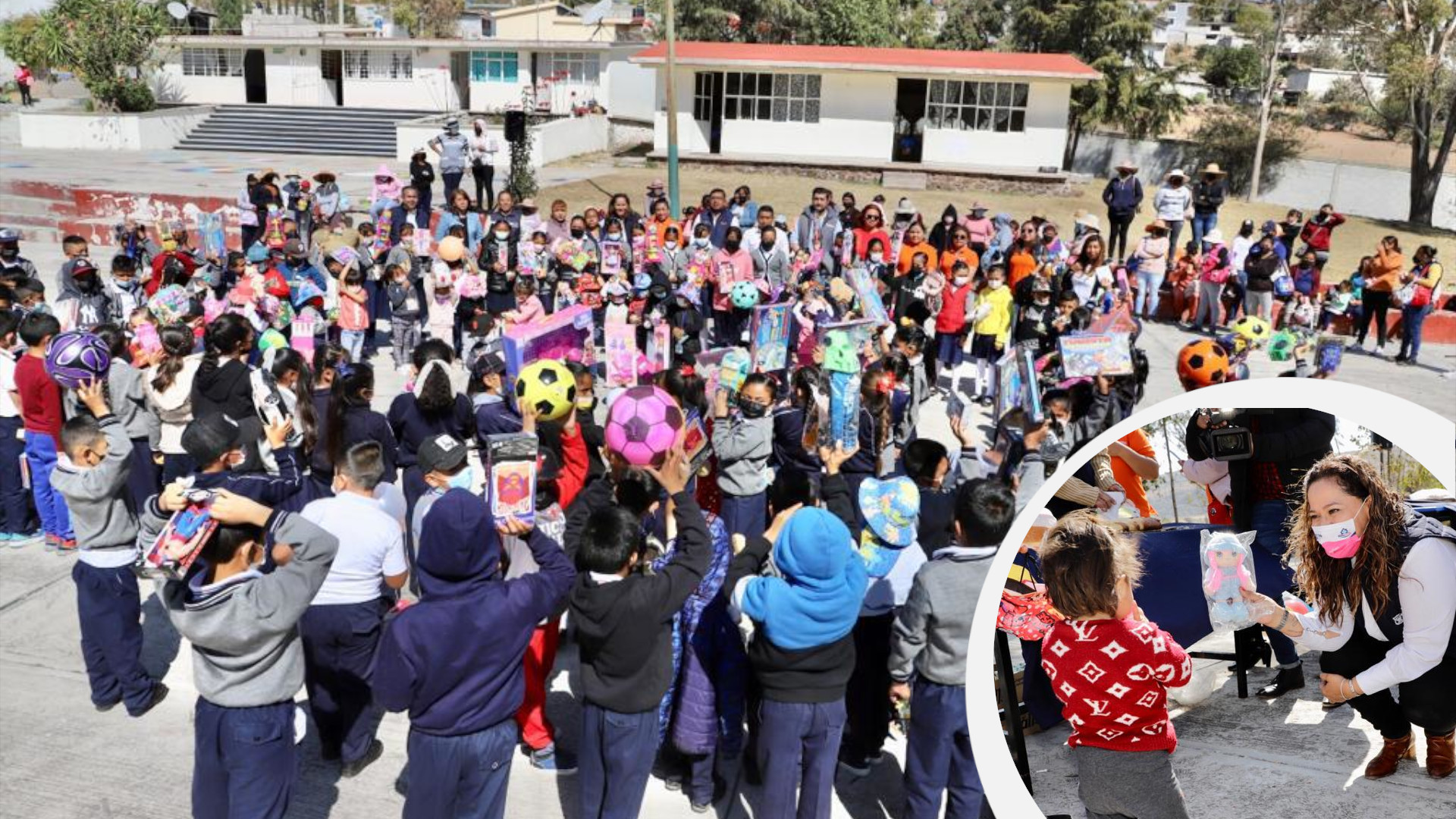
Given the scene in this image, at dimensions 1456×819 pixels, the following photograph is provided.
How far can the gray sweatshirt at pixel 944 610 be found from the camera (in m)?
4.18

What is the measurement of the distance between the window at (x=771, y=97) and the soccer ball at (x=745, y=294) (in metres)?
17.5

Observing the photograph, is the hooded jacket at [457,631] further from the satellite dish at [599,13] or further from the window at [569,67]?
the satellite dish at [599,13]

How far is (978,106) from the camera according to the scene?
87.6ft

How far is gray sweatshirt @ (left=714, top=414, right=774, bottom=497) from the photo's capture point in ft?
20.0

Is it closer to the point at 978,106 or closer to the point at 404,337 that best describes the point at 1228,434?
the point at 404,337

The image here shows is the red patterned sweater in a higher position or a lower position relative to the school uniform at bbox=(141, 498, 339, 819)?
higher

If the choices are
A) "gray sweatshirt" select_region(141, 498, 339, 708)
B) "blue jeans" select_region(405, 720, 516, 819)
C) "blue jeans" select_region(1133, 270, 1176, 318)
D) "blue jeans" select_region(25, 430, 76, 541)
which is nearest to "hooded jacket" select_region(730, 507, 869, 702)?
"blue jeans" select_region(405, 720, 516, 819)

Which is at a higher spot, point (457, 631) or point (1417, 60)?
point (1417, 60)

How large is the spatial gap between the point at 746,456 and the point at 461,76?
1244 inches

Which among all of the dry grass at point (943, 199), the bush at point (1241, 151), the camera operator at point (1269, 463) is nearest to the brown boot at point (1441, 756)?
the camera operator at point (1269, 463)

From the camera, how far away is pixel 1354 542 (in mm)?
1250

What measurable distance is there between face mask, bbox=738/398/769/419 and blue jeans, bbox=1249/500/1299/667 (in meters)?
4.79

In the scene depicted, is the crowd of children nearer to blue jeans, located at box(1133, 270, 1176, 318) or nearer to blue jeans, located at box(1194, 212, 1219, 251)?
blue jeans, located at box(1133, 270, 1176, 318)

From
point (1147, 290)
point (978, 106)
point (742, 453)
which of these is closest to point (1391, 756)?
point (742, 453)
